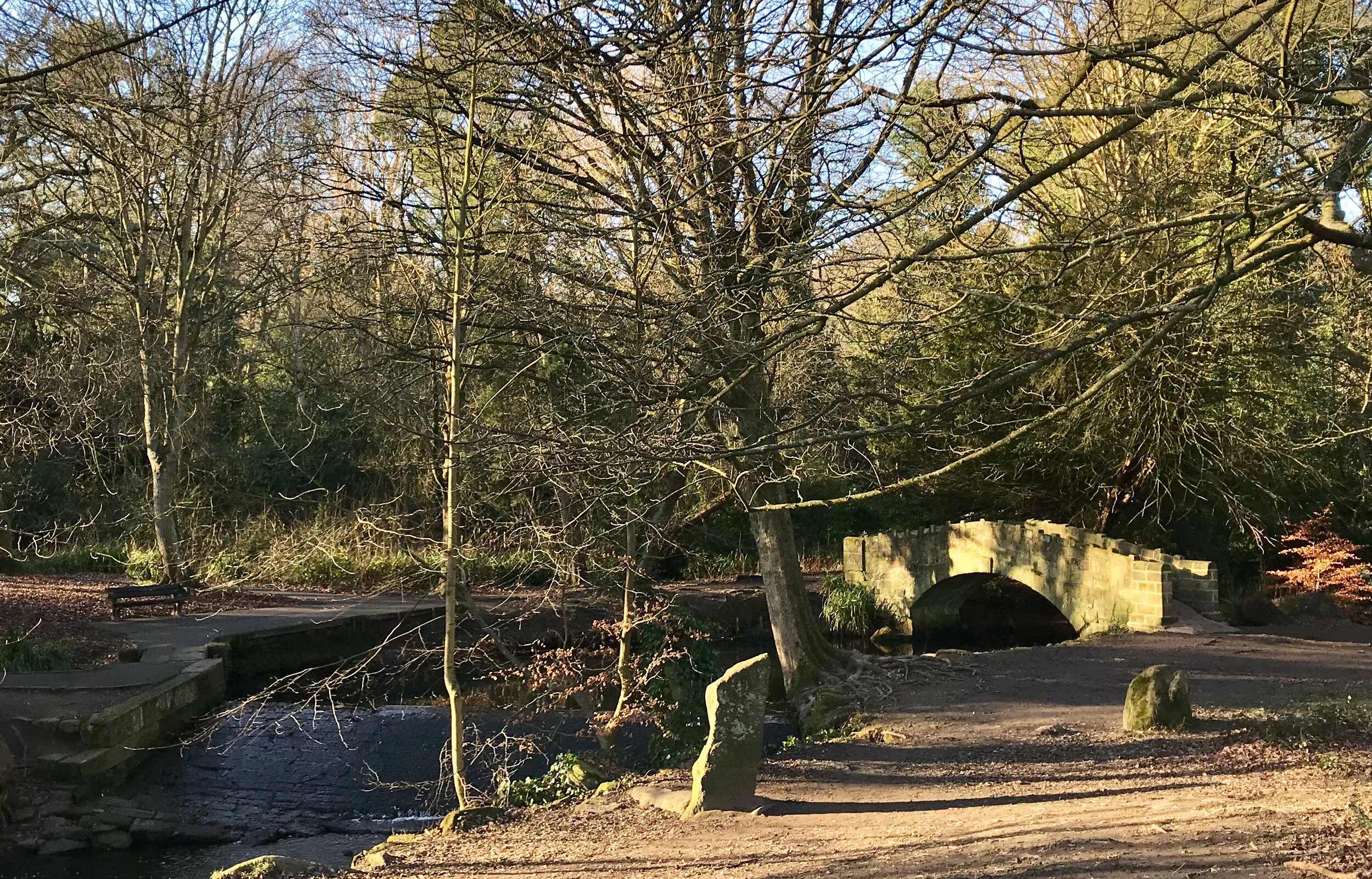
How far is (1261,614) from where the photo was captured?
17.0m

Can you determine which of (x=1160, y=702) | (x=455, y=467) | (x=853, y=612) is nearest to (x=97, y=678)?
(x=455, y=467)

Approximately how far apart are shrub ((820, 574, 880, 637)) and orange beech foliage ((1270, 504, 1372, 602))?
23.2 ft

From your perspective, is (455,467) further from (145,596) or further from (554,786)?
(145,596)

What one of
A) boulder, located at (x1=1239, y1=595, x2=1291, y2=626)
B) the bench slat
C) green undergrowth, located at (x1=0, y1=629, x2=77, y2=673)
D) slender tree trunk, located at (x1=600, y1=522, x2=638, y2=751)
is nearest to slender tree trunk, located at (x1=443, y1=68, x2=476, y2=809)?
slender tree trunk, located at (x1=600, y1=522, x2=638, y2=751)

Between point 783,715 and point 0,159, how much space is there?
10.3 m

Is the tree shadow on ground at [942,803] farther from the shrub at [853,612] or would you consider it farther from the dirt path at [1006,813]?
the shrub at [853,612]

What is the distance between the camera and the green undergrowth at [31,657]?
1356 centimetres

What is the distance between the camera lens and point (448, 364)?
8.27 meters

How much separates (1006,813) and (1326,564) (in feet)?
41.1

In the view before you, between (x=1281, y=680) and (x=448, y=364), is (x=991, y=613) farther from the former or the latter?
(x=448, y=364)

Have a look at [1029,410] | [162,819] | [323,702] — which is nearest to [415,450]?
[323,702]

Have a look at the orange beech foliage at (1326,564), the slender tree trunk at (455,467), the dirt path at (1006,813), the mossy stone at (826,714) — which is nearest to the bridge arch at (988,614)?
the orange beech foliage at (1326,564)

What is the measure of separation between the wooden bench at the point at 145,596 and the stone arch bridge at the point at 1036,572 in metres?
12.5

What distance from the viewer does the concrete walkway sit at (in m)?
13.0
